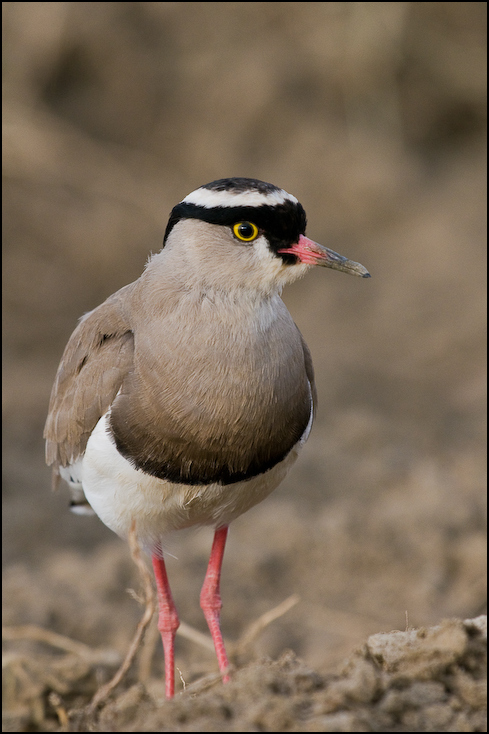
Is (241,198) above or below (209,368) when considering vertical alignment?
above

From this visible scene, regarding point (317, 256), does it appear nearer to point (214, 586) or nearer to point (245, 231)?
point (245, 231)

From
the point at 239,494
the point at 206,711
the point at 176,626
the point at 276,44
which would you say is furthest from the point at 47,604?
the point at 276,44

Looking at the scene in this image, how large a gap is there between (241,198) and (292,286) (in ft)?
25.0

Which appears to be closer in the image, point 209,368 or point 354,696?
point 354,696

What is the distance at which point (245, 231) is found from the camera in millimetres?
3566

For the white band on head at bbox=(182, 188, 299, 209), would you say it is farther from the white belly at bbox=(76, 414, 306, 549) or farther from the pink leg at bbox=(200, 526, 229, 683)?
the pink leg at bbox=(200, 526, 229, 683)

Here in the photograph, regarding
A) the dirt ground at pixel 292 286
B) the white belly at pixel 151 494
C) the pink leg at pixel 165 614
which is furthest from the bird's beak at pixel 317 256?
the dirt ground at pixel 292 286

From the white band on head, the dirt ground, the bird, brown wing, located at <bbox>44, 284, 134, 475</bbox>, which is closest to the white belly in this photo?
the bird

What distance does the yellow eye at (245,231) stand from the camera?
3.56 m

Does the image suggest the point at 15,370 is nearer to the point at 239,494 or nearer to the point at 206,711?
the point at 239,494

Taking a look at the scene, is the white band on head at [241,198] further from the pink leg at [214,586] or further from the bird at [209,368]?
the pink leg at [214,586]

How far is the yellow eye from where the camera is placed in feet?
11.7

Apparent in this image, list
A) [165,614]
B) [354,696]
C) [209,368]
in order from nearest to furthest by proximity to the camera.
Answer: [354,696] < [209,368] < [165,614]

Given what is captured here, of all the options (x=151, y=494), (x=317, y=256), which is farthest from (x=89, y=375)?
(x=317, y=256)
